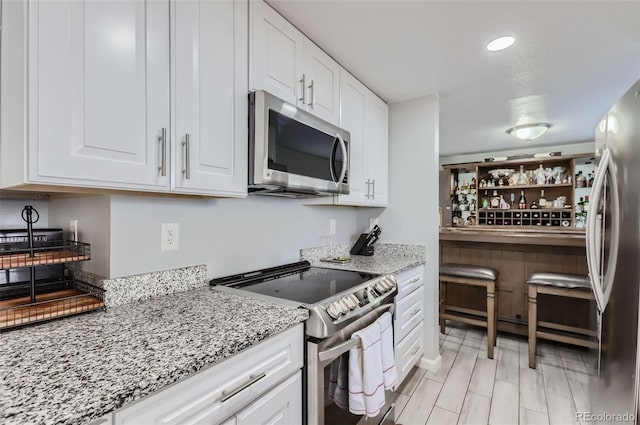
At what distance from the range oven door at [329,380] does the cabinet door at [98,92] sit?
85 centimetres

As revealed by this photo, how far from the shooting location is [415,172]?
98.7 inches

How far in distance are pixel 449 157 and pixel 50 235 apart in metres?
5.86

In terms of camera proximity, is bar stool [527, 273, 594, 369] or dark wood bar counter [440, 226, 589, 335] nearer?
bar stool [527, 273, 594, 369]

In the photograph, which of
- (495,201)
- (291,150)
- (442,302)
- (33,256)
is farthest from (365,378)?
(495,201)

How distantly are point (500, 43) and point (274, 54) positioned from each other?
133cm

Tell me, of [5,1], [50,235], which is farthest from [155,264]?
[5,1]

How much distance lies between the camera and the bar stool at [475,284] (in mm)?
2590

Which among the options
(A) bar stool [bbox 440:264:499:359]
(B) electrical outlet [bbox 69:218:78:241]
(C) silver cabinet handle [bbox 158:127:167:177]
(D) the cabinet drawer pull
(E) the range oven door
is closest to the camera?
(D) the cabinet drawer pull

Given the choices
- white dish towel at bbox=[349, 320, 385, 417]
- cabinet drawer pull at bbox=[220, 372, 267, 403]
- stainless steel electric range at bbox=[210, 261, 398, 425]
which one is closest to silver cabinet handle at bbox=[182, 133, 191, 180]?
stainless steel electric range at bbox=[210, 261, 398, 425]

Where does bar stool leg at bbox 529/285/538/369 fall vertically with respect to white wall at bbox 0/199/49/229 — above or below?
below

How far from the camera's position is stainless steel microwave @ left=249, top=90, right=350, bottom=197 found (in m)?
1.31

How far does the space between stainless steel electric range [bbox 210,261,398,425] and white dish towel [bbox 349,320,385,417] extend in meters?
0.05

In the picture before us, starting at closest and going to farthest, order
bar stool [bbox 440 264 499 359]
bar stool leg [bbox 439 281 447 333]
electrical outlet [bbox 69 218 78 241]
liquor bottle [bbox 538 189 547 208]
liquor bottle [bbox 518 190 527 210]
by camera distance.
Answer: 1. electrical outlet [bbox 69 218 78 241]
2. bar stool [bbox 440 264 499 359]
3. bar stool leg [bbox 439 281 447 333]
4. liquor bottle [bbox 538 189 547 208]
5. liquor bottle [bbox 518 190 527 210]

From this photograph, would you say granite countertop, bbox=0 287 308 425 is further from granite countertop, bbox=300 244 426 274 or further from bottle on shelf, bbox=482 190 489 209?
bottle on shelf, bbox=482 190 489 209
